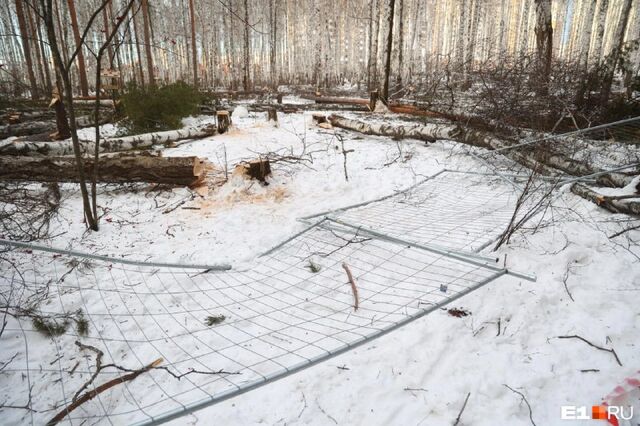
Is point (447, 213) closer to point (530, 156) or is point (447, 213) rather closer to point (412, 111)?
point (530, 156)

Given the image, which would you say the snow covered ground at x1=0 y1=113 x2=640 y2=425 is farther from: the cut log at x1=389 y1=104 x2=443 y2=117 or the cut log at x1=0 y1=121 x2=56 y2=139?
the cut log at x1=389 y1=104 x2=443 y2=117

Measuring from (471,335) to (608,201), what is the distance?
249 centimetres

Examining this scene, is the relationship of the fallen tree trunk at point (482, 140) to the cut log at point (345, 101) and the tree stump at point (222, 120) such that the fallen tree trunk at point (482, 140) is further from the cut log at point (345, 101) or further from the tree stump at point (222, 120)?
the cut log at point (345, 101)

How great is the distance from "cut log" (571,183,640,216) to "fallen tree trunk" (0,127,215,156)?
6.89 meters

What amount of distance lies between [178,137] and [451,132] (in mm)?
5531

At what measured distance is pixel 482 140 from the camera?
6238 mm

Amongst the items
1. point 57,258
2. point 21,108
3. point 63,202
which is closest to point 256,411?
point 57,258

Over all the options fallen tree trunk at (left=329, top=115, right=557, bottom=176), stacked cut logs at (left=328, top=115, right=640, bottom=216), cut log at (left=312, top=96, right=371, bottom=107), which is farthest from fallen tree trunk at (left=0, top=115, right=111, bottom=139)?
cut log at (left=312, top=96, right=371, bottom=107)

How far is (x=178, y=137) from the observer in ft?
24.6

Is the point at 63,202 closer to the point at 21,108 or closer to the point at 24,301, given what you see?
the point at 24,301

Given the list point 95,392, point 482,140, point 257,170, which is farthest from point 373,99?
point 95,392

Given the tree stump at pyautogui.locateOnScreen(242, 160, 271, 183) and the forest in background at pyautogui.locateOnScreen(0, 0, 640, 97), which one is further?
the forest in background at pyautogui.locateOnScreen(0, 0, 640, 97)

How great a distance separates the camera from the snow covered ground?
1.98m

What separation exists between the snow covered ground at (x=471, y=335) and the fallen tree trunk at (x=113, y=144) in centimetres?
253
